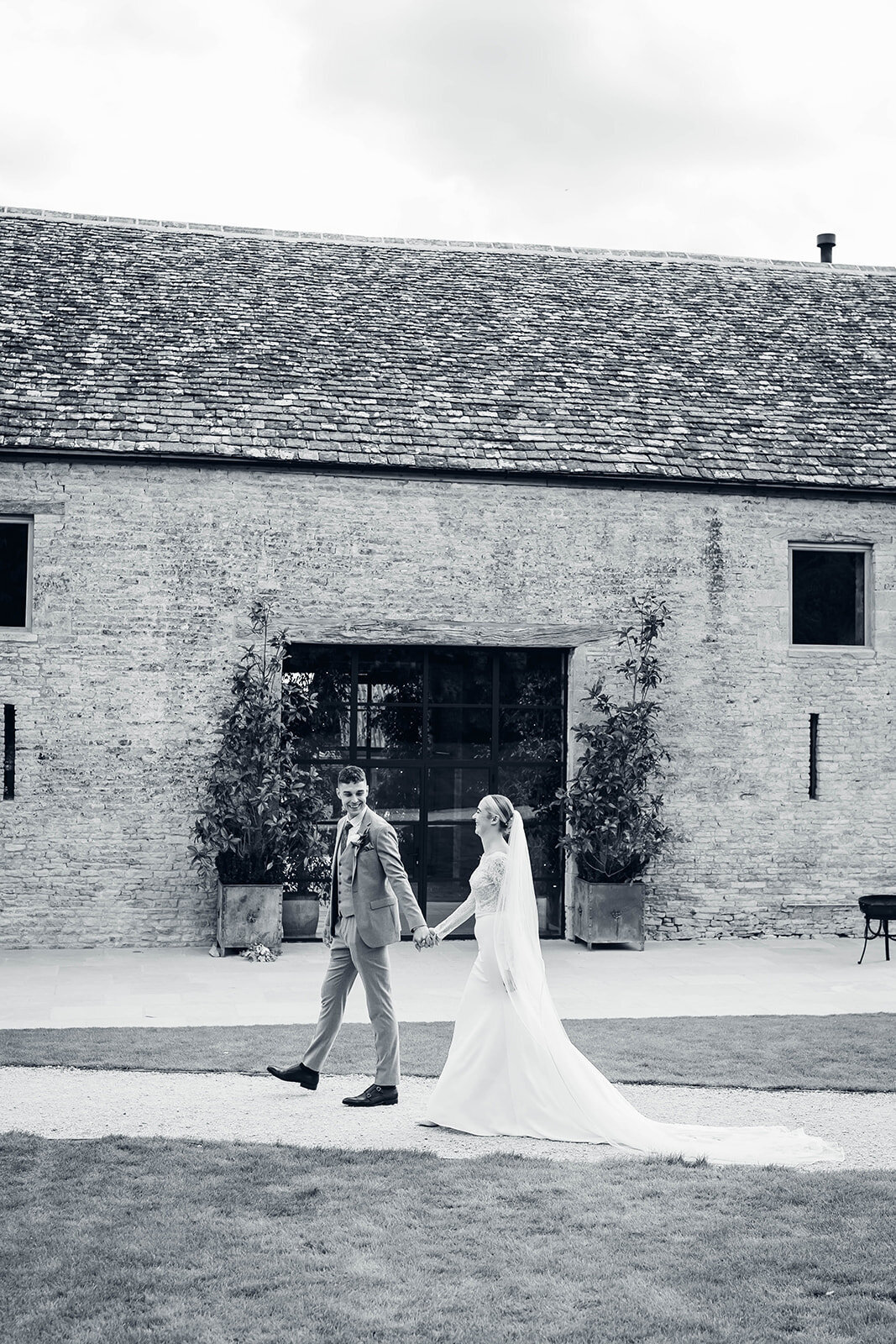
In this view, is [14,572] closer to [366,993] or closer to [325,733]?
[325,733]

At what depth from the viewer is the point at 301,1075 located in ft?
27.0

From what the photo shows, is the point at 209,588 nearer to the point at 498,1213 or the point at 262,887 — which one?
the point at 262,887

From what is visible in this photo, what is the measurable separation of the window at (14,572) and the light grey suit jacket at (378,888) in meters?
7.90

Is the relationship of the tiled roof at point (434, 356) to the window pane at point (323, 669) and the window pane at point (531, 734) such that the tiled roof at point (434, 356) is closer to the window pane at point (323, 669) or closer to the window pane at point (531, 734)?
the window pane at point (323, 669)

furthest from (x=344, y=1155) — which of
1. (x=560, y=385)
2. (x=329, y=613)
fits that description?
(x=560, y=385)

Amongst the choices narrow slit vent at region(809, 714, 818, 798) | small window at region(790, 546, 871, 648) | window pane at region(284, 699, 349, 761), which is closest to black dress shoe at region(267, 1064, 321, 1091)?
window pane at region(284, 699, 349, 761)

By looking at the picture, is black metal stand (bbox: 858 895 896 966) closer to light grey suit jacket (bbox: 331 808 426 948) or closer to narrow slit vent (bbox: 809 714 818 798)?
narrow slit vent (bbox: 809 714 818 798)

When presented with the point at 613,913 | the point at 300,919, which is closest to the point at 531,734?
the point at 613,913

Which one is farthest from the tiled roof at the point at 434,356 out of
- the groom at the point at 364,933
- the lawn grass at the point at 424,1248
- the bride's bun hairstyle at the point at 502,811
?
the lawn grass at the point at 424,1248

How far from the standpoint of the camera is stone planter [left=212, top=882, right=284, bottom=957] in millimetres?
14305

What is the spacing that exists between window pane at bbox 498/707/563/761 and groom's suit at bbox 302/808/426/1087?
729 cm

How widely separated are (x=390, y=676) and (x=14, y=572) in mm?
4369

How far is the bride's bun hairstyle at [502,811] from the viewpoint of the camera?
26.7 feet

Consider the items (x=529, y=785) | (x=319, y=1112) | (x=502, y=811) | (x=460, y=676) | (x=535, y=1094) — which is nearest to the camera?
(x=535, y=1094)
